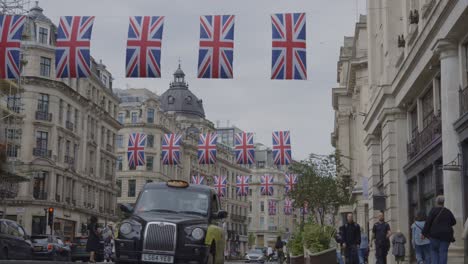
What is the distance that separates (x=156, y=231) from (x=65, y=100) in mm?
50500

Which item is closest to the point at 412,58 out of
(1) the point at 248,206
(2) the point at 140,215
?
(2) the point at 140,215

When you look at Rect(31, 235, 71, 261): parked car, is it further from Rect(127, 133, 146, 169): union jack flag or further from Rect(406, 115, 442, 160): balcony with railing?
Rect(127, 133, 146, 169): union jack flag

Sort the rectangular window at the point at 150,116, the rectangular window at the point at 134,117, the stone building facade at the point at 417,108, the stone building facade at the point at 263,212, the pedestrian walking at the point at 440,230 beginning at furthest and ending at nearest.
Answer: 1. the stone building facade at the point at 263,212
2. the rectangular window at the point at 150,116
3. the rectangular window at the point at 134,117
4. the stone building facade at the point at 417,108
5. the pedestrian walking at the point at 440,230

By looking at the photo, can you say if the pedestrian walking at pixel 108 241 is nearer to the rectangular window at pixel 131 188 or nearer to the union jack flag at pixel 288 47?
the union jack flag at pixel 288 47

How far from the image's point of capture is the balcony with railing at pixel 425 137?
68.5 ft

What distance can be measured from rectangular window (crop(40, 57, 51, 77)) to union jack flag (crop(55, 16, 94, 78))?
3909cm

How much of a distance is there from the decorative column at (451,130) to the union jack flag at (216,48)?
Answer: 6115mm

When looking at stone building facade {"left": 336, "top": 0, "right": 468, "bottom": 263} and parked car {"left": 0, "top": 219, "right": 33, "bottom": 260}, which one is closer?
stone building facade {"left": 336, "top": 0, "right": 468, "bottom": 263}

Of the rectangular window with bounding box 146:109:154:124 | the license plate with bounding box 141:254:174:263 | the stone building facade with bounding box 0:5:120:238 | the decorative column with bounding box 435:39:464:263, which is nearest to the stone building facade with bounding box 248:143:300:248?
the rectangular window with bounding box 146:109:154:124

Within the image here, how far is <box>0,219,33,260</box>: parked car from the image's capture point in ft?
68.7

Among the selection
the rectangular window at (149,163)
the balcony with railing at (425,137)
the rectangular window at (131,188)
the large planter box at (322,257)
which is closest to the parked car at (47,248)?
the large planter box at (322,257)

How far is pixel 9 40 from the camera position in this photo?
25250 millimetres

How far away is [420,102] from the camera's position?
2373cm

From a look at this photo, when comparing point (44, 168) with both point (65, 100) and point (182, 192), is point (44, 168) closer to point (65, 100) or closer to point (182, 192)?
point (65, 100)
